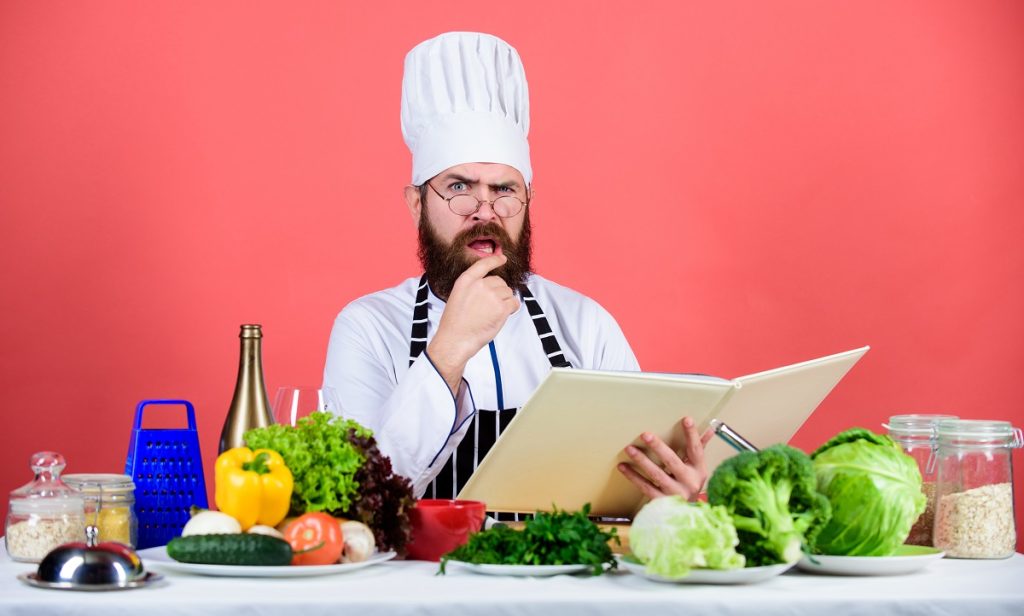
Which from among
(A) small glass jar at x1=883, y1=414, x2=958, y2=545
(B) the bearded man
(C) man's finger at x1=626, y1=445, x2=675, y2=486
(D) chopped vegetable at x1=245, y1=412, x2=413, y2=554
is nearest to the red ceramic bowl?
(D) chopped vegetable at x1=245, y1=412, x2=413, y2=554

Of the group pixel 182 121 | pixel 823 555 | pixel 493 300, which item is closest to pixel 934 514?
pixel 823 555

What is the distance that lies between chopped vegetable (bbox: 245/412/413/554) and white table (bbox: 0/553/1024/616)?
0.14 m

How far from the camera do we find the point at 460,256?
325 centimetres

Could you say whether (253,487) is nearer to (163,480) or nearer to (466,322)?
(163,480)

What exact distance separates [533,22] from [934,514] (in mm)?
2954

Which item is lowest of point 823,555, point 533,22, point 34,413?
point 823,555

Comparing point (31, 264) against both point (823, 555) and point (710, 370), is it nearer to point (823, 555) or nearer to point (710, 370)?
point (710, 370)

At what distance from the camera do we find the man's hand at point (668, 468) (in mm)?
2164

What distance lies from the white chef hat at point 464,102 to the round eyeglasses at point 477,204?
9cm

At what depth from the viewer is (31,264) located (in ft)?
13.7

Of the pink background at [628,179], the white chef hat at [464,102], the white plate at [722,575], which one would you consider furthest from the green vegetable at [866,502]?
the pink background at [628,179]

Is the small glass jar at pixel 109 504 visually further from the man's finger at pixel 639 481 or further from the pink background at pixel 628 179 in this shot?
the pink background at pixel 628 179

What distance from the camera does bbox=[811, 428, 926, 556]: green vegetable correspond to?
1824 mm

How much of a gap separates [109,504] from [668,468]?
3.32 feet
